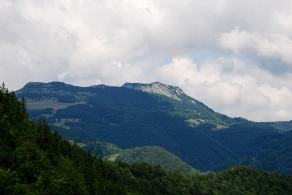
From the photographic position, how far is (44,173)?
469ft

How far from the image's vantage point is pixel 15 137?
159 m

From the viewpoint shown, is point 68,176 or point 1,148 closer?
point 1,148

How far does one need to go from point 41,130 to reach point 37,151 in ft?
102

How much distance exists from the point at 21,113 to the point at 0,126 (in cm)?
3177

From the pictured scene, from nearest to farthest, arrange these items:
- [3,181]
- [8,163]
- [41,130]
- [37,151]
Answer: [3,181] → [8,163] → [37,151] → [41,130]

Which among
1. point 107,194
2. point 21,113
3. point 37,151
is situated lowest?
point 107,194

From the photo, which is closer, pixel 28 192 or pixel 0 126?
pixel 28 192

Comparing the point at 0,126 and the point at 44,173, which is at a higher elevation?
the point at 0,126

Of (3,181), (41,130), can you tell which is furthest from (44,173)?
(41,130)

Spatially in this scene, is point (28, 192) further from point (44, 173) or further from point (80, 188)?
point (80, 188)

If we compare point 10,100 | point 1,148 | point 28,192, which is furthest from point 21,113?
point 28,192

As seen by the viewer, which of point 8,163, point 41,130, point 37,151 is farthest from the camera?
point 41,130

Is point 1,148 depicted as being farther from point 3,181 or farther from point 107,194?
point 107,194

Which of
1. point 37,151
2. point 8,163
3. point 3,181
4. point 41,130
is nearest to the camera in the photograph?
point 3,181
